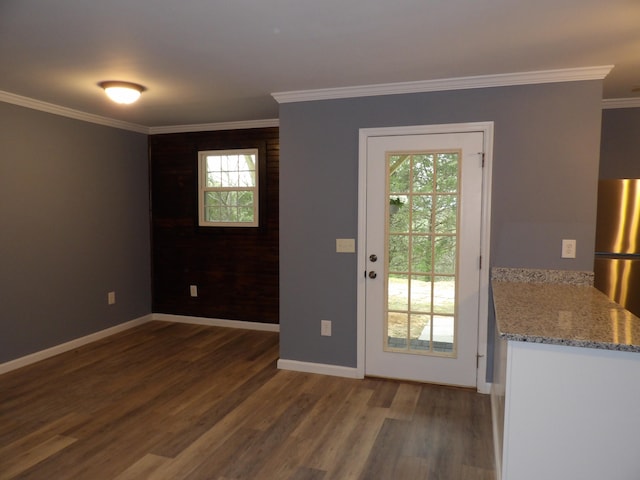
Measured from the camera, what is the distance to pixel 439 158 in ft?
10.9

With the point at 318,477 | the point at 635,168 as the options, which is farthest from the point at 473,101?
the point at 318,477

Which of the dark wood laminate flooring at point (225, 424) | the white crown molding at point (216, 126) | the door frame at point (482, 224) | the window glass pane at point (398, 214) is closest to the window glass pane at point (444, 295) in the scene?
the door frame at point (482, 224)

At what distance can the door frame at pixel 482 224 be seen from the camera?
323 centimetres

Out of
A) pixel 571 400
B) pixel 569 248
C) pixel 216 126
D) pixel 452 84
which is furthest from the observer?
pixel 216 126

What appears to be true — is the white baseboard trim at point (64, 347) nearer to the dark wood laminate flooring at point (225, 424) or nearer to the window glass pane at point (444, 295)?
the dark wood laminate flooring at point (225, 424)

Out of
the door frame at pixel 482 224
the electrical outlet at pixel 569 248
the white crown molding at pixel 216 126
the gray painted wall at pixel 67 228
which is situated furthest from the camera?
the white crown molding at pixel 216 126

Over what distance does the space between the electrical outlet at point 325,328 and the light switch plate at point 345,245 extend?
62cm

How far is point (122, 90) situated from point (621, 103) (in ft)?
13.6

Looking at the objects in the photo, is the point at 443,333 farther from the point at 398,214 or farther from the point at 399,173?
the point at 399,173

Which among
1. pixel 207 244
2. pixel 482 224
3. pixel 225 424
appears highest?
pixel 482 224

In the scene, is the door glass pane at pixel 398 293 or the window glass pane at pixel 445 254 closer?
the window glass pane at pixel 445 254

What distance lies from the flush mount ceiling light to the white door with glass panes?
6.18 ft

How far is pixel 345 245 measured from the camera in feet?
11.8

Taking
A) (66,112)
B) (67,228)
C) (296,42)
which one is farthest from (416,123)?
(67,228)
